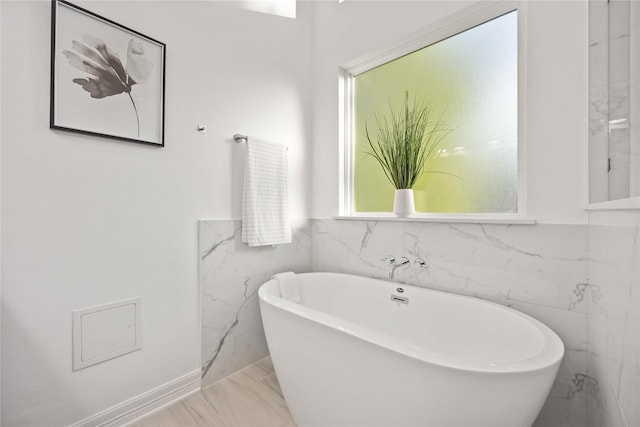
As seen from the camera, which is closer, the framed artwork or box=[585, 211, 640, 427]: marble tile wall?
box=[585, 211, 640, 427]: marble tile wall

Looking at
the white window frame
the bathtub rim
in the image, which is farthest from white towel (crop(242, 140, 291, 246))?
the bathtub rim

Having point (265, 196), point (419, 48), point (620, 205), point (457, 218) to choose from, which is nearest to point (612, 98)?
point (620, 205)

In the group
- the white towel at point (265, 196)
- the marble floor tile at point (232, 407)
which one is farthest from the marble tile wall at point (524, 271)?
the marble floor tile at point (232, 407)

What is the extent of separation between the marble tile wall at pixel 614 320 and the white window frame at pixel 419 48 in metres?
0.38

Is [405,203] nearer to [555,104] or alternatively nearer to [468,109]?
[468,109]

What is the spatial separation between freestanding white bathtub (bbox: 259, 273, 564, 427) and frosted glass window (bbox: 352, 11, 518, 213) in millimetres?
585

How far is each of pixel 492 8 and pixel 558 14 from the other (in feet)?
1.10

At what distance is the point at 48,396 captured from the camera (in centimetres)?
117

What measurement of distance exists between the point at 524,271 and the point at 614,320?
552 mm

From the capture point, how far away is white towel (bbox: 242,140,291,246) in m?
1.79

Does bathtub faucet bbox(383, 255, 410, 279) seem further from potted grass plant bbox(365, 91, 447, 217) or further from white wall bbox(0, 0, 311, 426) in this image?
white wall bbox(0, 0, 311, 426)

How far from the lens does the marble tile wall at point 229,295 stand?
66.0 inches

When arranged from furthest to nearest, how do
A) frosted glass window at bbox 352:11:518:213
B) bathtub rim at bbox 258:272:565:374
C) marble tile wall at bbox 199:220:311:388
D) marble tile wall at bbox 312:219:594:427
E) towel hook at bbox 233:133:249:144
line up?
1. towel hook at bbox 233:133:249:144
2. marble tile wall at bbox 199:220:311:388
3. frosted glass window at bbox 352:11:518:213
4. marble tile wall at bbox 312:219:594:427
5. bathtub rim at bbox 258:272:565:374

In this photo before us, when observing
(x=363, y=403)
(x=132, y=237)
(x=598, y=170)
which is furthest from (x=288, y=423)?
(x=598, y=170)
